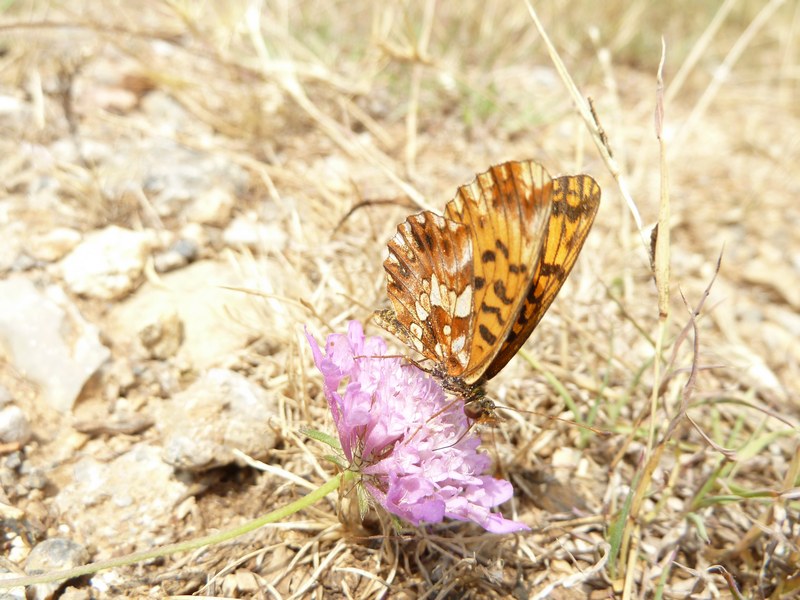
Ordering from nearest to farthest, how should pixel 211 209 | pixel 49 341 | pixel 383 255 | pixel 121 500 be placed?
pixel 121 500 < pixel 49 341 < pixel 383 255 < pixel 211 209

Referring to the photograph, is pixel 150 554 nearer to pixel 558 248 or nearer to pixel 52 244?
pixel 558 248

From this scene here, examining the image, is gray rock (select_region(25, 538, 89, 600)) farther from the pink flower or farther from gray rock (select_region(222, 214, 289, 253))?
gray rock (select_region(222, 214, 289, 253))

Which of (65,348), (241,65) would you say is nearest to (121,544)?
(65,348)

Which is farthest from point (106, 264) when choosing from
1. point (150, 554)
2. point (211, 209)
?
point (150, 554)

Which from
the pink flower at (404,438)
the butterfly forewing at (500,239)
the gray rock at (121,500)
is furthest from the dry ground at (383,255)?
the butterfly forewing at (500,239)

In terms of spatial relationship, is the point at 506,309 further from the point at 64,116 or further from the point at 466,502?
the point at 64,116
